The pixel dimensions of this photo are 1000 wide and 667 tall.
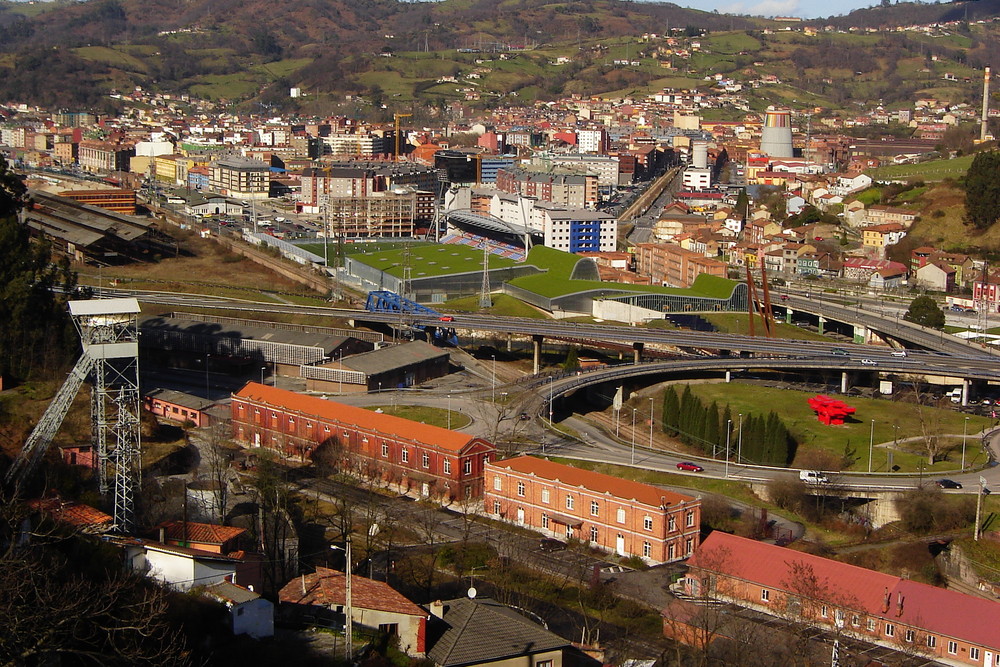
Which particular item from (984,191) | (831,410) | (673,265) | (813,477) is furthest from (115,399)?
(984,191)

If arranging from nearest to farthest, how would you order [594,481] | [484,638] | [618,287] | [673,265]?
1. [484,638]
2. [594,481]
3. [618,287]
4. [673,265]

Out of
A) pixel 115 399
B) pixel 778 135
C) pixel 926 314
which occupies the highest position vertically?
pixel 778 135

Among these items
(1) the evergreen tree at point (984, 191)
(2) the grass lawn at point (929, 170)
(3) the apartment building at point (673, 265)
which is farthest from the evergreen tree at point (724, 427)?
(2) the grass lawn at point (929, 170)

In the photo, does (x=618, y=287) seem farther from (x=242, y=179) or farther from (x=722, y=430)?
(x=242, y=179)

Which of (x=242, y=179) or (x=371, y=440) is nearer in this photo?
(x=371, y=440)

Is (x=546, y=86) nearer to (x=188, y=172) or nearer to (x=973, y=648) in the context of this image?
(x=188, y=172)

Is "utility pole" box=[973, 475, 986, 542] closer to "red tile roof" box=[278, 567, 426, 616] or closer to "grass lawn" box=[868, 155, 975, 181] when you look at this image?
"red tile roof" box=[278, 567, 426, 616]

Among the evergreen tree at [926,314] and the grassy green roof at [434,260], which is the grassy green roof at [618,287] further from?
the evergreen tree at [926,314]
